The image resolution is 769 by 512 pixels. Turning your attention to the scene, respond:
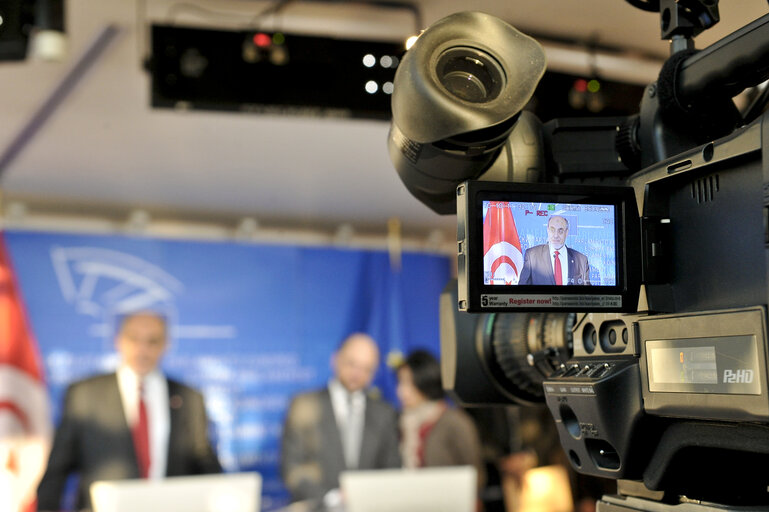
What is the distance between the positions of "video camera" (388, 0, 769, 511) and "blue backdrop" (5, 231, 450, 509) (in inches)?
178

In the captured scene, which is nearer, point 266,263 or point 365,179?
point 365,179

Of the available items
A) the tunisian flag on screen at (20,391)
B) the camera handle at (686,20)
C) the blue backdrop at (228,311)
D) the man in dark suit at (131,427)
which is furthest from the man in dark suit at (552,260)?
the blue backdrop at (228,311)

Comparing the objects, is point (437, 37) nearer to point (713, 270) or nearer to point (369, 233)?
point (713, 270)

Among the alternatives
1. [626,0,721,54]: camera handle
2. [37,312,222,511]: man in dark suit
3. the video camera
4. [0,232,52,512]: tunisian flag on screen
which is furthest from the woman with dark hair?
[626,0,721,54]: camera handle

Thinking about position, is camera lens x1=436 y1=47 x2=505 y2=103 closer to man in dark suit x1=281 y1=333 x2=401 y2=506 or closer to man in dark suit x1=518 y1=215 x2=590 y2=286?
man in dark suit x1=518 y1=215 x2=590 y2=286

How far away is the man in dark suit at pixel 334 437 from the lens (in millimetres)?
4199

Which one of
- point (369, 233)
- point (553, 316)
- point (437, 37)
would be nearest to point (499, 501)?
point (369, 233)

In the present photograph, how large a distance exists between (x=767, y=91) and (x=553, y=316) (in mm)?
414

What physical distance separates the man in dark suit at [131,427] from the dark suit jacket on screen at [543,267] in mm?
3123

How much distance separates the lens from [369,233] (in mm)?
6379

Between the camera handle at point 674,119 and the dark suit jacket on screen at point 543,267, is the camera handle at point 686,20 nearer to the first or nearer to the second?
the camera handle at point 674,119

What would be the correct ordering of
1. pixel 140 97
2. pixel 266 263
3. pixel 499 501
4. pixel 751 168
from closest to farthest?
pixel 751 168
pixel 140 97
pixel 499 501
pixel 266 263

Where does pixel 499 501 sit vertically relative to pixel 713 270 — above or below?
below

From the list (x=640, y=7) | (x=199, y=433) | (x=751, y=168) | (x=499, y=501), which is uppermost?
(x=640, y=7)
